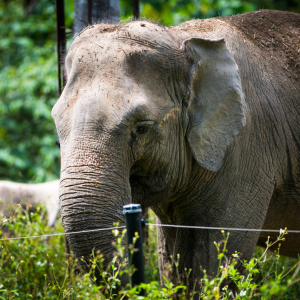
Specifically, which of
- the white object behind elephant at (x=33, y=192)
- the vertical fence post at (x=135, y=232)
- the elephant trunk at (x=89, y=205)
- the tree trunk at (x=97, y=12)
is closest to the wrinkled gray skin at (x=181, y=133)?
the elephant trunk at (x=89, y=205)

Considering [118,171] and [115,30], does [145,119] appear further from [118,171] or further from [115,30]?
[115,30]

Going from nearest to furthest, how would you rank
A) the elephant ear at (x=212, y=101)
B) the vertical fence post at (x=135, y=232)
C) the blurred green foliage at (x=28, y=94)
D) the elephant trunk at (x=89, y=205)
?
1. the vertical fence post at (x=135, y=232)
2. the elephant trunk at (x=89, y=205)
3. the elephant ear at (x=212, y=101)
4. the blurred green foliage at (x=28, y=94)

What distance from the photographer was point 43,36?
40.0 ft

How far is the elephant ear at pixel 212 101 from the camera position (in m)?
2.83

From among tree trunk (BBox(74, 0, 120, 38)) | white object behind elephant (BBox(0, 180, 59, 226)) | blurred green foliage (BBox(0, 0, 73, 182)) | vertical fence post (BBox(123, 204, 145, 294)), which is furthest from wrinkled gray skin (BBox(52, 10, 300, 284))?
blurred green foliage (BBox(0, 0, 73, 182))

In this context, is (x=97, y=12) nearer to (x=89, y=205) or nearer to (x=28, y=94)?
(x=89, y=205)

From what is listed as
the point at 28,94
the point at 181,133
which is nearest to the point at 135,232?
the point at 181,133

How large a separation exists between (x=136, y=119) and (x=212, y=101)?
598 millimetres

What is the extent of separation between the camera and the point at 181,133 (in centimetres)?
287

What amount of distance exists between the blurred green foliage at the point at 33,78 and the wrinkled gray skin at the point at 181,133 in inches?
283

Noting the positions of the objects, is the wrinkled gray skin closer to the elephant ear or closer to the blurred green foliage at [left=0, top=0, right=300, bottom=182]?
the elephant ear

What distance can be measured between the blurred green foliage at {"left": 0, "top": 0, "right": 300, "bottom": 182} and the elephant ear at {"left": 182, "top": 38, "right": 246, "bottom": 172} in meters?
7.34

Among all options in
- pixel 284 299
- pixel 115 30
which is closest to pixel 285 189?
pixel 284 299

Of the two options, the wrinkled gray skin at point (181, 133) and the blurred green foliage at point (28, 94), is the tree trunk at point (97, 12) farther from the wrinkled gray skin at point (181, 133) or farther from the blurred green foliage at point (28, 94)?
the blurred green foliage at point (28, 94)
